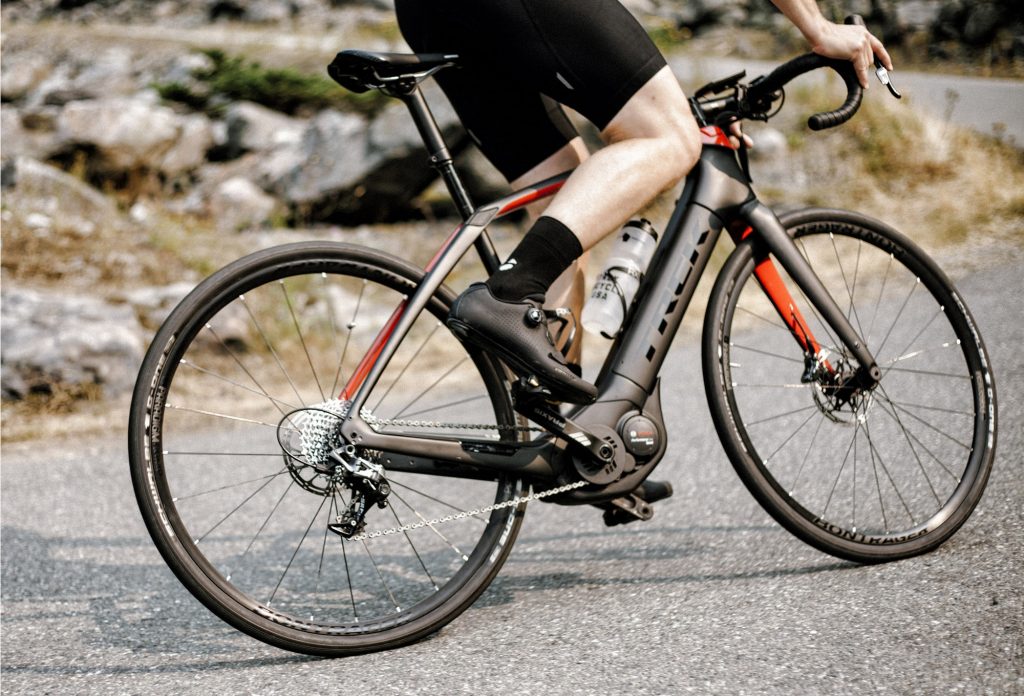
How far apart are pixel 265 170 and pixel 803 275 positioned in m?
8.19

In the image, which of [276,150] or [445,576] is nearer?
[445,576]

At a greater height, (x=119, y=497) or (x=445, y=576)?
(x=445, y=576)

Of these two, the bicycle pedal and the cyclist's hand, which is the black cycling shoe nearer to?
the bicycle pedal

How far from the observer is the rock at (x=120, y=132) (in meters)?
9.30

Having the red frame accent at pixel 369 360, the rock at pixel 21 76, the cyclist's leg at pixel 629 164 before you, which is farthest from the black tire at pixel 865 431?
the rock at pixel 21 76

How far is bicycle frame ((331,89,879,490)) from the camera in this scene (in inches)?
98.3

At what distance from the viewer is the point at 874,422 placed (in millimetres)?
4090

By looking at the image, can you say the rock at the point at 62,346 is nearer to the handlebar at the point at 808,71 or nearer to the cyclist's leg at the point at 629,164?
the cyclist's leg at the point at 629,164

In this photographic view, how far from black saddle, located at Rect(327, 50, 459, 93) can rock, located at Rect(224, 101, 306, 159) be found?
27.7 feet

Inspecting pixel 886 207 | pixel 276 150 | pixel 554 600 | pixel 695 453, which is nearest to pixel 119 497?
pixel 554 600

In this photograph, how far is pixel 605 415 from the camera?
8.59ft

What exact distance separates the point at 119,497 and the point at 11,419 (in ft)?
4.33

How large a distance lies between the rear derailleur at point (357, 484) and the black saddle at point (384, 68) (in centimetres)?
93

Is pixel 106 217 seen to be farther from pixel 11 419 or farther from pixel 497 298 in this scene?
pixel 497 298
